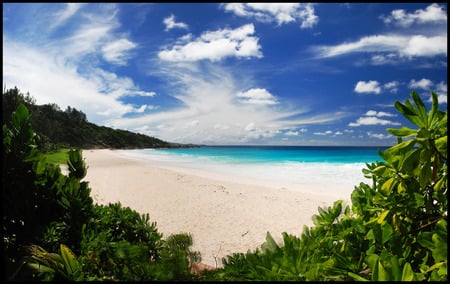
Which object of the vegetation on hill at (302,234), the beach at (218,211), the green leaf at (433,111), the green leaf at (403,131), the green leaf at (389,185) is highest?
the green leaf at (433,111)

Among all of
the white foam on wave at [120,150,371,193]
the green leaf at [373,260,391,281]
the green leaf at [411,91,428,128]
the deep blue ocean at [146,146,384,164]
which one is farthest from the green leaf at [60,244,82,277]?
the deep blue ocean at [146,146,384,164]

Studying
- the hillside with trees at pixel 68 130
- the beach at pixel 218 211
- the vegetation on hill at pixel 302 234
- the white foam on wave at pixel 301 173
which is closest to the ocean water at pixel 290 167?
the white foam on wave at pixel 301 173

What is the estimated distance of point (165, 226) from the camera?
6578 mm

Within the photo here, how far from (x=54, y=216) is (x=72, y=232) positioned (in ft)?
0.53

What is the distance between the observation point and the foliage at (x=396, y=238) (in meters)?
0.95

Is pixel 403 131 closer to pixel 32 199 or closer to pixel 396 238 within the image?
pixel 396 238

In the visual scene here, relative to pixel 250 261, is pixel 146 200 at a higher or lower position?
lower

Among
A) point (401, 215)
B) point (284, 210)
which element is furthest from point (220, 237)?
point (401, 215)

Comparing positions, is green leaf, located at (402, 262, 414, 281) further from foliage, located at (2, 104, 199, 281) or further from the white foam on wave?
the white foam on wave

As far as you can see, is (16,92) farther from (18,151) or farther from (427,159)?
(427,159)

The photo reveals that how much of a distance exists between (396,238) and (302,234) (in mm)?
386

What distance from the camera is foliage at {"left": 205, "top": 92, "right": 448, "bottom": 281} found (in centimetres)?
A: 95

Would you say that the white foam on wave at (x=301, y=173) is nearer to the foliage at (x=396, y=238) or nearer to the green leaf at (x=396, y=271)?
the foliage at (x=396, y=238)

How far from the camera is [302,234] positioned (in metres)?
1.38
